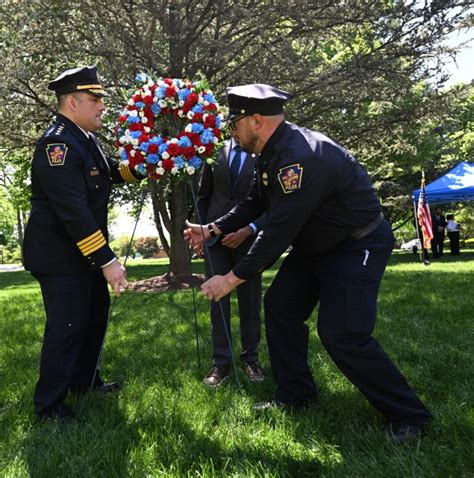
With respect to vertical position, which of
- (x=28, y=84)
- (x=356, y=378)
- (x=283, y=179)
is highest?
(x=28, y=84)

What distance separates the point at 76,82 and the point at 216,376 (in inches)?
96.7

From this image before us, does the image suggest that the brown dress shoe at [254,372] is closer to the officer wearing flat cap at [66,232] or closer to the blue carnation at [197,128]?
the officer wearing flat cap at [66,232]

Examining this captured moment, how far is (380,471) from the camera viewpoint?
2422 mm

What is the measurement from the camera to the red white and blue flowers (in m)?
3.62

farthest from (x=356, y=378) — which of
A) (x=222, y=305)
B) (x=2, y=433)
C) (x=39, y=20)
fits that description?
(x=39, y=20)

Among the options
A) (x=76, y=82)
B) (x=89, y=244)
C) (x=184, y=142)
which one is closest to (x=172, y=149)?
(x=184, y=142)

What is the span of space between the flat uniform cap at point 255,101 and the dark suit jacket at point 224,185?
1.24m

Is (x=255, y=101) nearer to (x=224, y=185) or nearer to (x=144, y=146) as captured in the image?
(x=144, y=146)

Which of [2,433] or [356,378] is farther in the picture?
[2,433]

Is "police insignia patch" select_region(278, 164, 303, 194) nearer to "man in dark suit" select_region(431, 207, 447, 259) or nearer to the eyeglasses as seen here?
the eyeglasses

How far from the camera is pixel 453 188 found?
661 inches

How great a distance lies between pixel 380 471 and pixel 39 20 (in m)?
9.60

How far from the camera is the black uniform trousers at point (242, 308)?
4.37 m

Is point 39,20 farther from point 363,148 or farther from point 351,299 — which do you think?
point 351,299
